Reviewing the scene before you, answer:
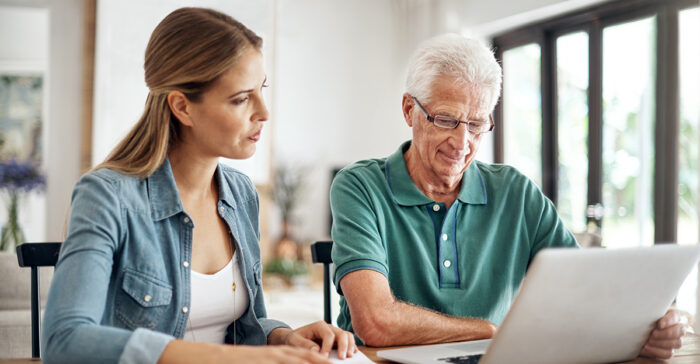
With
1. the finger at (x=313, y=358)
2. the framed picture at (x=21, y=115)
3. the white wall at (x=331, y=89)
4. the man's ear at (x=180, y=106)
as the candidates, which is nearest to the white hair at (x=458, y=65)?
the man's ear at (x=180, y=106)

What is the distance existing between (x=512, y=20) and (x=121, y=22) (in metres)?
3.02

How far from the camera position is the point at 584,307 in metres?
0.99

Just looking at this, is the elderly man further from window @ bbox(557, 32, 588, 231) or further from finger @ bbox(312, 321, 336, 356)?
window @ bbox(557, 32, 588, 231)

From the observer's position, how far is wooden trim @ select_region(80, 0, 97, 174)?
5.45 metres

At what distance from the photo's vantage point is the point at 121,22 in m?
5.43

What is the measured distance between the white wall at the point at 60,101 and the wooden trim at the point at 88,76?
78mm

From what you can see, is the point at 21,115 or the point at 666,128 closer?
the point at 666,128

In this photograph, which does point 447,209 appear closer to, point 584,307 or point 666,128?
point 584,307

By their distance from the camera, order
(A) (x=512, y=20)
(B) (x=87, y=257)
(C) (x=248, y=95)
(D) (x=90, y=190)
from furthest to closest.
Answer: (A) (x=512, y=20)
(C) (x=248, y=95)
(D) (x=90, y=190)
(B) (x=87, y=257)

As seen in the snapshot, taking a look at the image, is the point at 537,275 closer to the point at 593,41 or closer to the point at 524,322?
the point at 524,322

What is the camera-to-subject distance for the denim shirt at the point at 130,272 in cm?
95

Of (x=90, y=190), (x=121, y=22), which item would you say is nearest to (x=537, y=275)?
(x=90, y=190)

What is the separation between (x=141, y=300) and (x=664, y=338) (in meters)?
0.90

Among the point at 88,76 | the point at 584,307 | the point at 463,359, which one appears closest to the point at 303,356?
the point at 463,359
